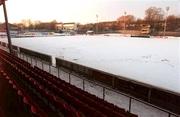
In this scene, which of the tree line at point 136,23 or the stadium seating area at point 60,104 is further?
the tree line at point 136,23

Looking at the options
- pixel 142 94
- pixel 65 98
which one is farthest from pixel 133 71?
pixel 65 98

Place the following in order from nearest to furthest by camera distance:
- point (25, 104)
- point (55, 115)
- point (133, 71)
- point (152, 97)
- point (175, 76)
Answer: point (25, 104)
point (55, 115)
point (152, 97)
point (175, 76)
point (133, 71)

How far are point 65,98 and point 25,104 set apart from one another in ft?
3.63

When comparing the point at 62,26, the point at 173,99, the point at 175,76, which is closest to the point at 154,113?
the point at 173,99

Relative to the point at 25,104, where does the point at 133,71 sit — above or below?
below

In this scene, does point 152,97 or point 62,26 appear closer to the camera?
point 152,97

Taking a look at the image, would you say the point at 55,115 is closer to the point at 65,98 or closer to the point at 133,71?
the point at 65,98

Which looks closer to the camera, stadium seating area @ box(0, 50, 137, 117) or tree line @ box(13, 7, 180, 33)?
stadium seating area @ box(0, 50, 137, 117)

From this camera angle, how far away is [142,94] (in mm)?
7477

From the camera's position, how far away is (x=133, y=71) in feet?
39.3

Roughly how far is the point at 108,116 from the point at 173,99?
315 centimetres

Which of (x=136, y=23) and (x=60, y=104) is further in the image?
(x=136, y=23)

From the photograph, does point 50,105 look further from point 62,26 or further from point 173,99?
point 62,26

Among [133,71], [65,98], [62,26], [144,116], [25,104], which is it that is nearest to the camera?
[25,104]
